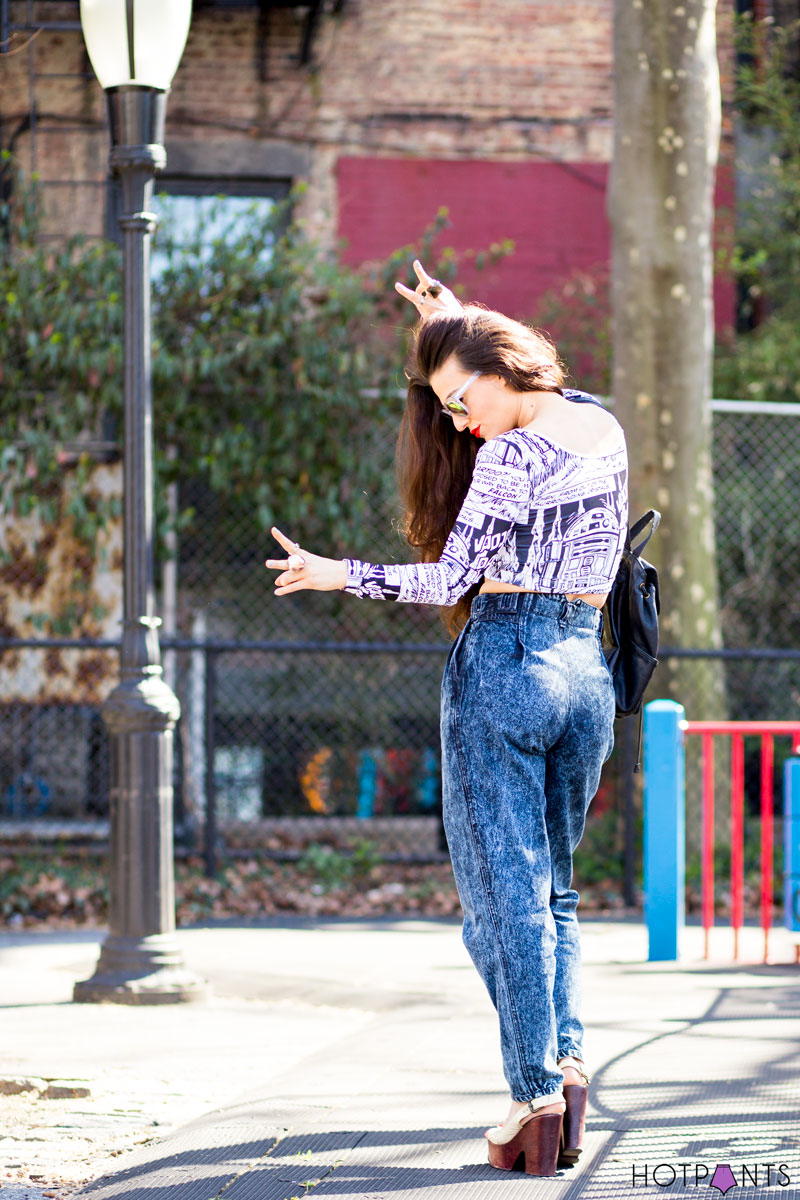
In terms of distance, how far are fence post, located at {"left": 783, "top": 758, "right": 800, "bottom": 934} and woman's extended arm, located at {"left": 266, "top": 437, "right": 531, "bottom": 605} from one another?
350 cm

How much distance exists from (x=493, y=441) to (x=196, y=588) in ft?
20.3

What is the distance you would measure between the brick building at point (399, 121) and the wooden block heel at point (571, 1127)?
9.13 m

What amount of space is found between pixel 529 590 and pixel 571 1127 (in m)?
1.18

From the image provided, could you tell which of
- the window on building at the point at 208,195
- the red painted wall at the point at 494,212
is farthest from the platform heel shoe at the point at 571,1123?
the red painted wall at the point at 494,212

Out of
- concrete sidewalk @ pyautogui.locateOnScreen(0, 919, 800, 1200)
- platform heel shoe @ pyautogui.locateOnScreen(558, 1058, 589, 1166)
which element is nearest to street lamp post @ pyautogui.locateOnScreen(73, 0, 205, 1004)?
concrete sidewalk @ pyautogui.locateOnScreen(0, 919, 800, 1200)

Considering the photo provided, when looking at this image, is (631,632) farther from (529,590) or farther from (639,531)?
(529,590)

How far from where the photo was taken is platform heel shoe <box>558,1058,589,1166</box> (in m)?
3.08

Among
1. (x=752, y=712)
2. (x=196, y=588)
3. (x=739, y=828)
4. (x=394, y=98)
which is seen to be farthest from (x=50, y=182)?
Result: (x=739, y=828)

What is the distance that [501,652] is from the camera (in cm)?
302

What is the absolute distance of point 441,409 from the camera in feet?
10.7

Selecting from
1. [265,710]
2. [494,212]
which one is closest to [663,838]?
[265,710]

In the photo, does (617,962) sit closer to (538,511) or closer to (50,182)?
(538,511)

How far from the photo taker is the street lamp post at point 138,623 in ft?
16.7

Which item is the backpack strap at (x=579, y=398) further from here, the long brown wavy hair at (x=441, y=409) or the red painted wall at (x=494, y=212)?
the red painted wall at (x=494, y=212)
